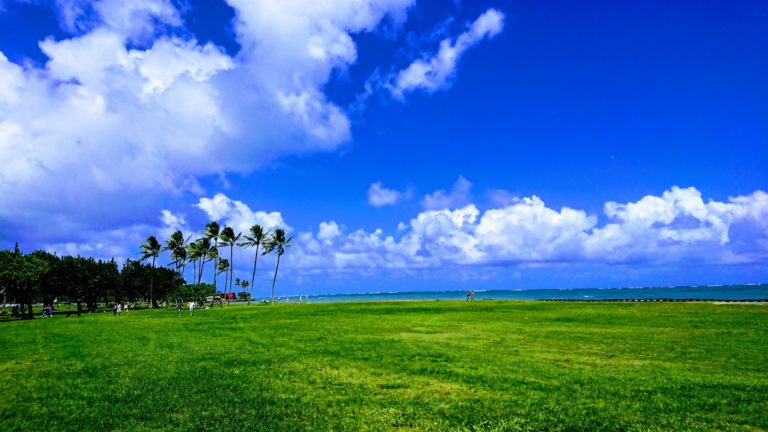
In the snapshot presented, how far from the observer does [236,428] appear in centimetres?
1033

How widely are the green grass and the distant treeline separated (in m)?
46.0

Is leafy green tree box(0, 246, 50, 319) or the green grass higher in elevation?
leafy green tree box(0, 246, 50, 319)

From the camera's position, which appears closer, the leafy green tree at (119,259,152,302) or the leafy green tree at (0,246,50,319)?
the leafy green tree at (0,246,50,319)

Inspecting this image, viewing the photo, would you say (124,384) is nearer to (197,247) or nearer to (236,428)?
(236,428)

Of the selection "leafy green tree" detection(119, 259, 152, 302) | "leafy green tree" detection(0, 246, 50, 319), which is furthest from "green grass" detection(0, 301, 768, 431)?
"leafy green tree" detection(119, 259, 152, 302)

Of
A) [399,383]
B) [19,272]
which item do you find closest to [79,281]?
[19,272]

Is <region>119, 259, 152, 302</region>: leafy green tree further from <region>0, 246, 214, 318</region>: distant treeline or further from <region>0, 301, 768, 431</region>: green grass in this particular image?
<region>0, 301, 768, 431</region>: green grass

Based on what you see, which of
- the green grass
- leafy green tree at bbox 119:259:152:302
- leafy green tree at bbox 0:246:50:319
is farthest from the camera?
leafy green tree at bbox 119:259:152:302

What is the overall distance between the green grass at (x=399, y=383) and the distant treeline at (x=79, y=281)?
4604cm

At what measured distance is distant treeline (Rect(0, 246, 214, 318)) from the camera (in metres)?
63.0

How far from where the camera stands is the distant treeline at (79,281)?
6303cm

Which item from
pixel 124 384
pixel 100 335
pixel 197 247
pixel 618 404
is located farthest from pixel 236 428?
pixel 197 247

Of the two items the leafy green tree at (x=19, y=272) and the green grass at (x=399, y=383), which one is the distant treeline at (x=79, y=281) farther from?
the green grass at (x=399, y=383)

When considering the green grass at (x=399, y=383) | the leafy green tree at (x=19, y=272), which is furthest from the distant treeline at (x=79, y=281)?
the green grass at (x=399, y=383)
